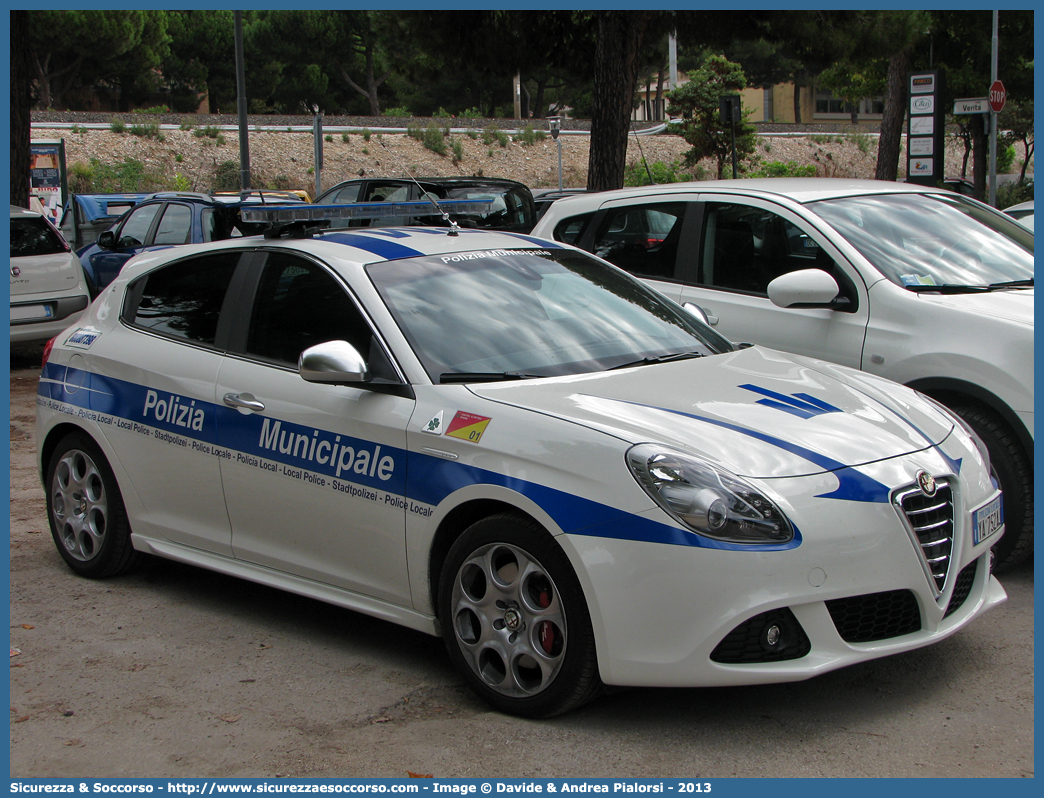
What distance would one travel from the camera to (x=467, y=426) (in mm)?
3898

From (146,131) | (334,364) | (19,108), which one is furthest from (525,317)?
(146,131)

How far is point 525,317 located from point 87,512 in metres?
2.46

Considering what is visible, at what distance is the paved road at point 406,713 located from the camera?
3457 millimetres

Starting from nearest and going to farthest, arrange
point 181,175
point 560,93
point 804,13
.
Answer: point 804,13
point 181,175
point 560,93

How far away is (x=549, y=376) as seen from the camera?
419 centimetres

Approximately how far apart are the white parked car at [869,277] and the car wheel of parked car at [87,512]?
310 cm

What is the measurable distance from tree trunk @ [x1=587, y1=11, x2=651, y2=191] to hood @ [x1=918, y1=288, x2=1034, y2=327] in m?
9.62

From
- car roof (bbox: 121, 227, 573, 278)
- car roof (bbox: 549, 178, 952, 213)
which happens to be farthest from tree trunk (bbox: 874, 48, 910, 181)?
car roof (bbox: 121, 227, 573, 278)

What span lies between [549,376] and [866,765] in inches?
66.8

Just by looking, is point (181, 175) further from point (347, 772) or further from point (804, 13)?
point (347, 772)

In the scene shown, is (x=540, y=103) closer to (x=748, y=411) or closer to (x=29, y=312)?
(x=29, y=312)

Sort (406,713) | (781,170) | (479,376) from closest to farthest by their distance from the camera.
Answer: (406,713) < (479,376) < (781,170)

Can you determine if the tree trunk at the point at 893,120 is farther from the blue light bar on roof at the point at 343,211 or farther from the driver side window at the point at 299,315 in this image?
the driver side window at the point at 299,315

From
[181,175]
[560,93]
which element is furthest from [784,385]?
[560,93]
